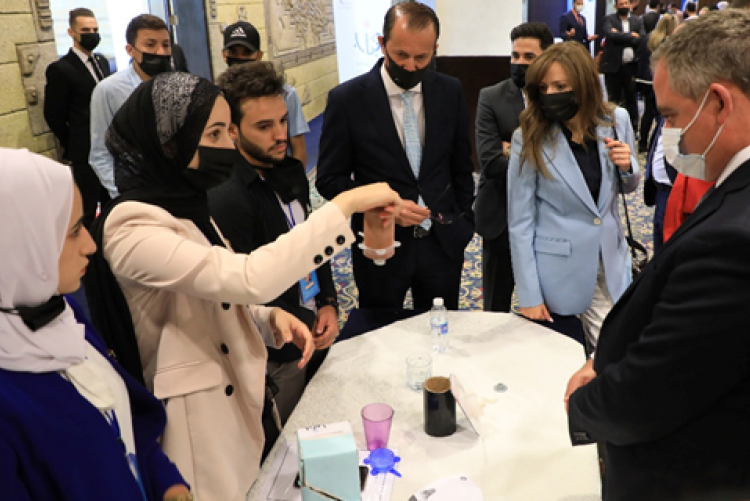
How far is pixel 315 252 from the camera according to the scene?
1400 mm

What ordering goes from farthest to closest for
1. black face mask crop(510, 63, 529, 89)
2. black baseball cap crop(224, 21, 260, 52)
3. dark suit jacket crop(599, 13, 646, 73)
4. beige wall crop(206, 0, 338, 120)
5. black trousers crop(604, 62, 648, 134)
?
black trousers crop(604, 62, 648, 134)
dark suit jacket crop(599, 13, 646, 73)
beige wall crop(206, 0, 338, 120)
black baseball cap crop(224, 21, 260, 52)
black face mask crop(510, 63, 529, 89)

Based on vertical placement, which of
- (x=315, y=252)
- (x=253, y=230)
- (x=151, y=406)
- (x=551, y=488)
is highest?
(x=315, y=252)

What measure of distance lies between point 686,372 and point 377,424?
2.37 ft

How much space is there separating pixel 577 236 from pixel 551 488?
1.16 metres

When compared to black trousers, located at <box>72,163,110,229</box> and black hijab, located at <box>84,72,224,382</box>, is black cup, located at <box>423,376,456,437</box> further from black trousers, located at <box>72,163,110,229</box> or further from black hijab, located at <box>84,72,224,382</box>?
black trousers, located at <box>72,163,110,229</box>

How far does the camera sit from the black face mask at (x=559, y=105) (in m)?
2.33

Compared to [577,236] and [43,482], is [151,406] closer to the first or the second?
[43,482]

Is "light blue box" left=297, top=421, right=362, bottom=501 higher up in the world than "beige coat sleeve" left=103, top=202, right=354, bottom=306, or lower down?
lower down

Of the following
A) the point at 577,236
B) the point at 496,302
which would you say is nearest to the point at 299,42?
the point at 496,302

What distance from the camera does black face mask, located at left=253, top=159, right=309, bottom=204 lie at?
6.81 feet

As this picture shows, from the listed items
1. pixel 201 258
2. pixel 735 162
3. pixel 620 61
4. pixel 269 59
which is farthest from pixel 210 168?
pixel 620 61

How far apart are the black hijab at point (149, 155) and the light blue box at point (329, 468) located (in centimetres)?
46

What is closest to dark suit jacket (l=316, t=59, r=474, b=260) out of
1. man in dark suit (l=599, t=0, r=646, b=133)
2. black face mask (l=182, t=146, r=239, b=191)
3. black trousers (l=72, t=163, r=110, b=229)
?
black face mask (l=182, t=146, r=239, b=191)

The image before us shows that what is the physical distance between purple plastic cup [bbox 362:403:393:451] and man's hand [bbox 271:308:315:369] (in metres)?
0.27
